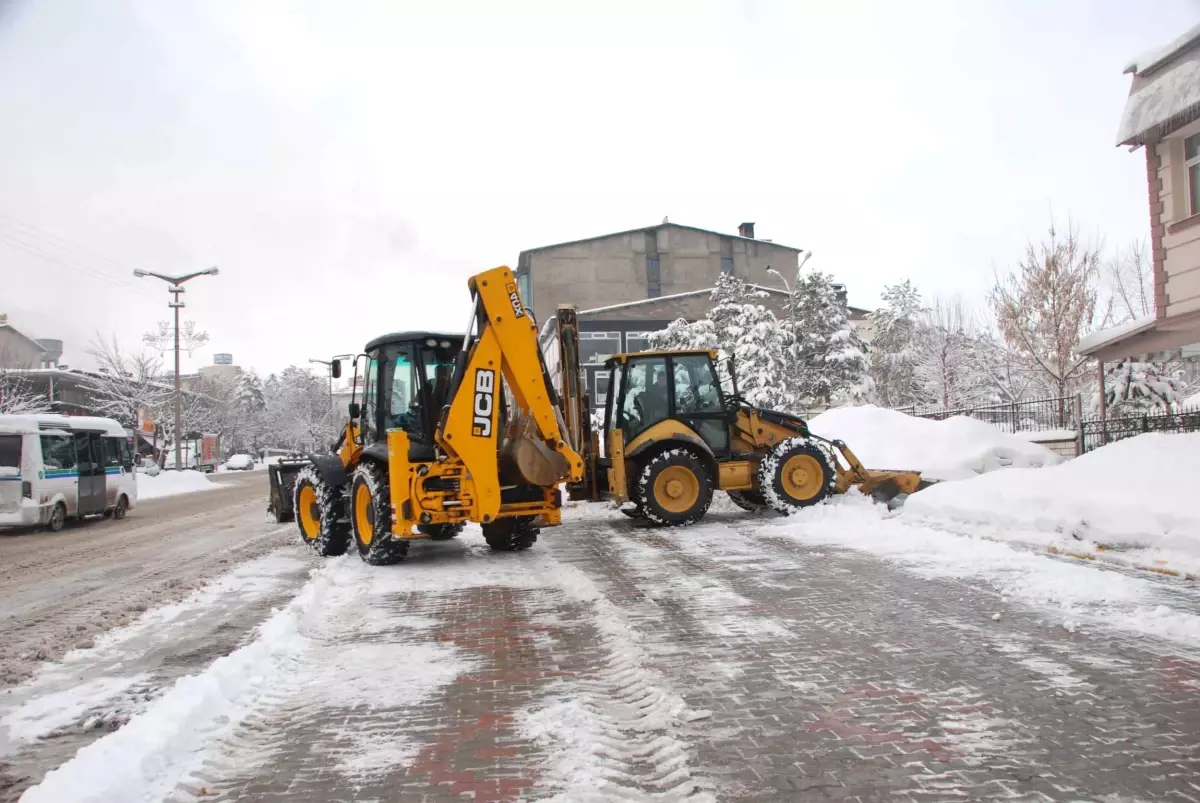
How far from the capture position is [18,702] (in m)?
5.06

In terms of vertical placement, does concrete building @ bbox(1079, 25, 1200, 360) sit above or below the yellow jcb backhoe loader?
above

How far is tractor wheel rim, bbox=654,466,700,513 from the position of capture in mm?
13406

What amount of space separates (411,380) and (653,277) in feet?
143

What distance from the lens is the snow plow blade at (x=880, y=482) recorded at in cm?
1405

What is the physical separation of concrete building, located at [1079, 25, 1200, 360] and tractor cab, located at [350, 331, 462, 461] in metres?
11.5

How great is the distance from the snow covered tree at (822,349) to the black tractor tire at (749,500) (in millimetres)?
19009

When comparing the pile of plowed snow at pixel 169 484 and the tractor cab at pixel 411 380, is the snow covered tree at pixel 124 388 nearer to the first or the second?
the pile of plowed snow at pixel 169 484

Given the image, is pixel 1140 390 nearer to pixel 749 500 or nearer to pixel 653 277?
pixel 749 500

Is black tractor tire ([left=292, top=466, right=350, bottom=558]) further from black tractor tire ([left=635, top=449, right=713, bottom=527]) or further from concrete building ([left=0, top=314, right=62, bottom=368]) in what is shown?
concrete building ([left=0, top=314, right=62, bottom=368])

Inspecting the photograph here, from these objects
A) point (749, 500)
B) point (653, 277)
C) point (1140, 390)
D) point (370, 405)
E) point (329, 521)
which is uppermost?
point (653, 277)

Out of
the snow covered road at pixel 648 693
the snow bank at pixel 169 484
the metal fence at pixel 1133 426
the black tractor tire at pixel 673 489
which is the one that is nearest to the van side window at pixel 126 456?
the snow bank at pixel 169 484

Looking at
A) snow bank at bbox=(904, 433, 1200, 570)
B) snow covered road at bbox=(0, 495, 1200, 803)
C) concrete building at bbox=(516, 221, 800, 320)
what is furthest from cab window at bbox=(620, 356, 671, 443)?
concrete building at bbox=(516, 221, 800, 320)

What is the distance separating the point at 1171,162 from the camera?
47.0ft

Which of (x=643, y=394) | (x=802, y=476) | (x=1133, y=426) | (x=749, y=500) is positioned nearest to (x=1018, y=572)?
(x=802, y=476)
